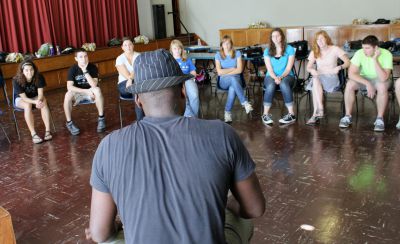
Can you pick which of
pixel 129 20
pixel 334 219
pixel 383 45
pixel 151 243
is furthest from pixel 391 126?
pixel 129 20

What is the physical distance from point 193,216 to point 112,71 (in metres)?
9.14

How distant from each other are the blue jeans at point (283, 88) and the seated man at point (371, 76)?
0.64 metres

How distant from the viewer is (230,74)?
5469 millimetres

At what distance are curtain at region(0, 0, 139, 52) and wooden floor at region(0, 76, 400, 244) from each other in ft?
12.2

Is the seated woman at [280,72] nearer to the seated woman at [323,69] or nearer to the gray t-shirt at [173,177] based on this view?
the seated woman at [323,69]

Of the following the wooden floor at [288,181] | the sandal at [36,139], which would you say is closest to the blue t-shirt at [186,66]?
the wooden floor at [288,181]

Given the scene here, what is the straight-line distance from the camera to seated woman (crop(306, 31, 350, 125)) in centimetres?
505

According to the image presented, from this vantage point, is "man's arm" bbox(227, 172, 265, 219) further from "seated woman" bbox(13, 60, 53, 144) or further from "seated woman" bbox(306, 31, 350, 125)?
"seated woman" bbox(13, 60, 53, 144)

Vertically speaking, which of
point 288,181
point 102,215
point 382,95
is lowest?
point 288,181

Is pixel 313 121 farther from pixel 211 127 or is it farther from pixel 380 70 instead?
pixel 211 127

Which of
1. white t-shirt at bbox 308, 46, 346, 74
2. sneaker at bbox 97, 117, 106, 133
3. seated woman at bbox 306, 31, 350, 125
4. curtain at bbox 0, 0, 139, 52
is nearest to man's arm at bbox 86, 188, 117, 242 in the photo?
sneaker at bbox 97, 117, 106, 133

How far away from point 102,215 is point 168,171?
0.36 m

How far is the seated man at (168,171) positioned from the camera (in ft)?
4.52

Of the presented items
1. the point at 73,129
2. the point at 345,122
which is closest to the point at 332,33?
the point at 345,122
